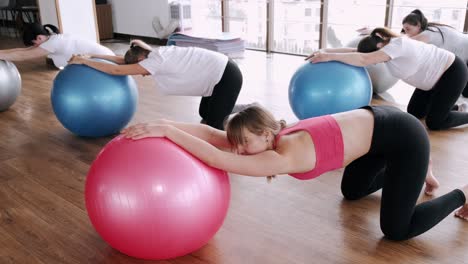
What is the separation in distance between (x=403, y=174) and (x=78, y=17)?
5.38m

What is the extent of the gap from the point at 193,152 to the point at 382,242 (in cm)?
96

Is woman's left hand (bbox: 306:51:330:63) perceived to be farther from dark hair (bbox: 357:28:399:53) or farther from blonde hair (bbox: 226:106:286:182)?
blonde hair (bbox: 226:106:286:182)

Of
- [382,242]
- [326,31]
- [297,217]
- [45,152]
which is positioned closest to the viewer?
[382,242]

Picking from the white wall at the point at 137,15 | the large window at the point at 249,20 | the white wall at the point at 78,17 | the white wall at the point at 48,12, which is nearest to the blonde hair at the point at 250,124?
the white wall at the point at 78,17

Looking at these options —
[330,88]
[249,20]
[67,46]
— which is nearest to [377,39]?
[330,88]

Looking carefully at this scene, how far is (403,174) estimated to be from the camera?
1.76 meters

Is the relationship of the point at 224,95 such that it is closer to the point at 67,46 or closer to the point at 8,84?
the point at 67,46

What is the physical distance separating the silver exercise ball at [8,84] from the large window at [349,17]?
388 centimetres

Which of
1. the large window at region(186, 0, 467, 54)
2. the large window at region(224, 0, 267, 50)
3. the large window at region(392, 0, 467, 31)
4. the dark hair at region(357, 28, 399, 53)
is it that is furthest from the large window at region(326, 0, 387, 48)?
the dark hair at region(357, 28, 399, 53)

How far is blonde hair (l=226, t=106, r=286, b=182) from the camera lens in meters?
1.57

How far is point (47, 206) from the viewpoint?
2.29 meters

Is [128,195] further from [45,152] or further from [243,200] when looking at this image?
[45,152]

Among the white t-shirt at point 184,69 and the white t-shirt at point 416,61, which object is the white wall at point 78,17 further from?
the white t-shirt at point 416,61

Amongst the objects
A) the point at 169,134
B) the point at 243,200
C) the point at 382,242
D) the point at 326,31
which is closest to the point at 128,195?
the point at 169,134
